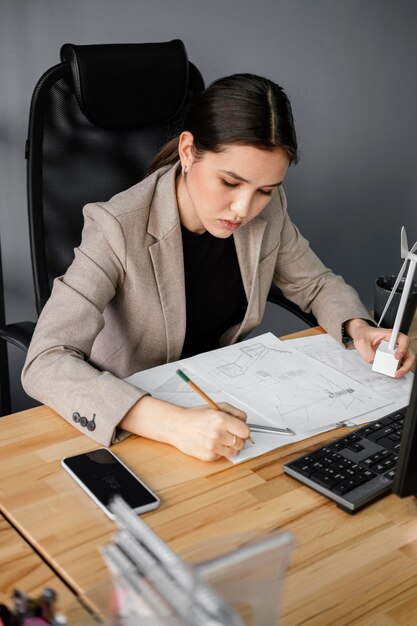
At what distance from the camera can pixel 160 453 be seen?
1129 millimetres

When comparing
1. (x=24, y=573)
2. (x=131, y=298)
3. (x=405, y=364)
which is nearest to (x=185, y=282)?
(x=131, y=298)

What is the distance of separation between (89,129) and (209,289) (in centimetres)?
45

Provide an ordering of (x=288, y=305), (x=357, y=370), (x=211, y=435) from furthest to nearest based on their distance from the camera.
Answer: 1. (x=288, y=305)
2. (x=357, y=370)
3. (x=211, y=435)

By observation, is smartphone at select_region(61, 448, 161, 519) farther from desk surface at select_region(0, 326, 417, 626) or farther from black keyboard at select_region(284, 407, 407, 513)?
black keyboard at select_region(284, 407, 407, 513)

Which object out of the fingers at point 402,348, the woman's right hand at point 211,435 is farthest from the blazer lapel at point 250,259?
the woman's right hand at point 211,435

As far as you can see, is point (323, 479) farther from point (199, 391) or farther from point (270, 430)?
point (199, 391)

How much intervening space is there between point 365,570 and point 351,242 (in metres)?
2.08

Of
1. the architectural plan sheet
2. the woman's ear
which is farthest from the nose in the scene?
the architectural plan sheet

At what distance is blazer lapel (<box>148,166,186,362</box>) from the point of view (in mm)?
1497

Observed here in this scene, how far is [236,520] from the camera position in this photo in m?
0.98

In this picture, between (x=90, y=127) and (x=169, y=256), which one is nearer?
(x=169, y=256)

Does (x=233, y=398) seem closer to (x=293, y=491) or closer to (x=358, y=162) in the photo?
(x=293, y=491)

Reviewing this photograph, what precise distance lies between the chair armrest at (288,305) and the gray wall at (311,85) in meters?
0.73

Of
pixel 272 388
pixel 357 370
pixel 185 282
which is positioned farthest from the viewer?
pixel 185 282
